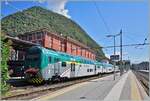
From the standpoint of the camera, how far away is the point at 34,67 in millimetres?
28359

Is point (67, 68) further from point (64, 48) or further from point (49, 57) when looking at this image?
point (64, 48)

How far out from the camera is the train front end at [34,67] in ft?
91.9

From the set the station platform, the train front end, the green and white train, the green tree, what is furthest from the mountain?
the green tree

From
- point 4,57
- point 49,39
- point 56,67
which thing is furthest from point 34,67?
point 49,39

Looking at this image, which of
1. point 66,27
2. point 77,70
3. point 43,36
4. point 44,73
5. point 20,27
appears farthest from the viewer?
point 66,27

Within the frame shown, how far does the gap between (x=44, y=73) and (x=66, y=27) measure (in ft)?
453

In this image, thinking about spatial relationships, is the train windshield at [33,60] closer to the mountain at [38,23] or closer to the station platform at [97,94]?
the station platform at [97,94]

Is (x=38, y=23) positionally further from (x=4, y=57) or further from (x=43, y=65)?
(x=4, y=57)

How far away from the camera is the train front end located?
2802cm

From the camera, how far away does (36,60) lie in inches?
1117

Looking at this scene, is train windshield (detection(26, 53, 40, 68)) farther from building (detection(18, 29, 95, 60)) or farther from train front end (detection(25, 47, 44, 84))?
building (detection(18, 29, 95, 60))

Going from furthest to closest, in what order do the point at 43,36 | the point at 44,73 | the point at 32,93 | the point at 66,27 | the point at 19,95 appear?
the point at 66,27 → the point at 43,36 → the point at 44,73 → the point at 32,93 → the point at 19,95

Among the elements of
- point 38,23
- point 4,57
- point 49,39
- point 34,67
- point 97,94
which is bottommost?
point 97,94

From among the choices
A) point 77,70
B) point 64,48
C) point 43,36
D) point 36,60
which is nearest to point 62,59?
point 36,60
